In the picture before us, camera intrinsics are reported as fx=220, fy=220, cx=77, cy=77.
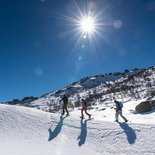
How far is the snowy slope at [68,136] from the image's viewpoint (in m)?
14.8

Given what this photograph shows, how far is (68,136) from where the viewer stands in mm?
17109

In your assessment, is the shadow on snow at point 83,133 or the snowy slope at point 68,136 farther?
the shadow on snow at point 83,133

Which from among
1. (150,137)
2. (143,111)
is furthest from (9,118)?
(143,111)

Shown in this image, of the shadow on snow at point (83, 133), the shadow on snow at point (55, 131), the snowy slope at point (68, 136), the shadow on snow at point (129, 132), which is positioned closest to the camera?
the snowy slope at point (68, 136)

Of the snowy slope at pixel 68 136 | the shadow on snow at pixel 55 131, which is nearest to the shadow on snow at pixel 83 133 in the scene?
the snowy slope at pixel 68 136

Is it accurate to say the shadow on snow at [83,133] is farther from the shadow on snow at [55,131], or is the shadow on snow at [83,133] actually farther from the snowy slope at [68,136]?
the shadow on snow at [55,131]

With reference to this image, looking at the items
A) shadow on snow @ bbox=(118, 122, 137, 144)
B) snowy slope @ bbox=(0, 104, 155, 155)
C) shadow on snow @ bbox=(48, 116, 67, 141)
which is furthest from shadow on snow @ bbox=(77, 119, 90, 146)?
shadow on snow @ bbox=(118, 122, 137, 144)

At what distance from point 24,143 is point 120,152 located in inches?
266

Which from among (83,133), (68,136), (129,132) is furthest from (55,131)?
(129,132)

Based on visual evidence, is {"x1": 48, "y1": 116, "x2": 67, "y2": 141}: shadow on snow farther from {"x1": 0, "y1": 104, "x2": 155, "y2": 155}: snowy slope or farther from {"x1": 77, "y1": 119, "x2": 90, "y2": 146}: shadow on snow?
{"x1": 77, "y1": 119, "x2": 90, "y2": 146}: shadow on snow

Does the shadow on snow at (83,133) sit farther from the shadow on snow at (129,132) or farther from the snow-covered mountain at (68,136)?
the shadow on snow at (129,132)

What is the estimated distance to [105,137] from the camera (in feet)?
55.9

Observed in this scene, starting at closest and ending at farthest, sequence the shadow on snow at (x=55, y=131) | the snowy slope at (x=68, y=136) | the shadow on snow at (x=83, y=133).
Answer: the snowy slope at (x=68, y=136) < the shadow on snow at (x=83, y=133) < the shadow on snow at (x=55, y=131)

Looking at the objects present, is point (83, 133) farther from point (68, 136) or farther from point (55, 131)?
point (55, 131)
